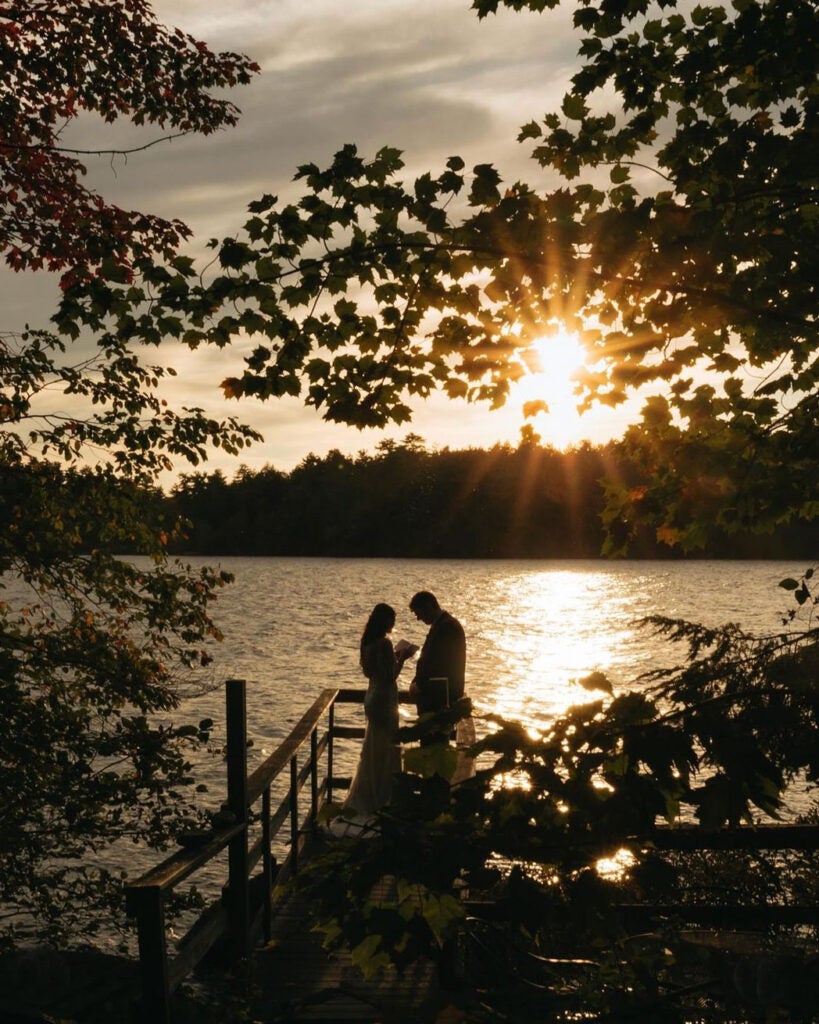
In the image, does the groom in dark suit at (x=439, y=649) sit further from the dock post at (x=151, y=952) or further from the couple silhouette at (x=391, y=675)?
the dock post at (x=151, y=952)

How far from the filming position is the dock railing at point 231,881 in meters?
4.38

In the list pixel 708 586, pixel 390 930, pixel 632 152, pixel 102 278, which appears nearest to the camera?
pixel 390 930

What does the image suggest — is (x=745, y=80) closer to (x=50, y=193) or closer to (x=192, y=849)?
(x=192, y=849)

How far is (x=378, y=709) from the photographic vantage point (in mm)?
9969

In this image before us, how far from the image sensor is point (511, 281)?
A: 4.38 metres

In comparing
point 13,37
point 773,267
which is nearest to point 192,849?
point 773,267

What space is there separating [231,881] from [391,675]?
3812mm

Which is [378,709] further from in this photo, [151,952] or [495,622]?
[495,622]

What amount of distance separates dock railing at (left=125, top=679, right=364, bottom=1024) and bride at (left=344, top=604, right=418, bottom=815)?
0.78 m

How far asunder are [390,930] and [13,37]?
24.1ft

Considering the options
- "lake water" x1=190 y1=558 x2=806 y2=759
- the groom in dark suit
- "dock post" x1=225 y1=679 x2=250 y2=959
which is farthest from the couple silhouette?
"dock post" x1=225 y1=679 x2=250 y2=959

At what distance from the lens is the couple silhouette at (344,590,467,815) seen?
9.34 m

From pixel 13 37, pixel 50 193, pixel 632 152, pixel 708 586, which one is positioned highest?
pixel 13 37

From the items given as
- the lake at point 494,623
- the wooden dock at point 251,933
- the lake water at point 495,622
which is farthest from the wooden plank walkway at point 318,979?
the lake water at point 495,622
